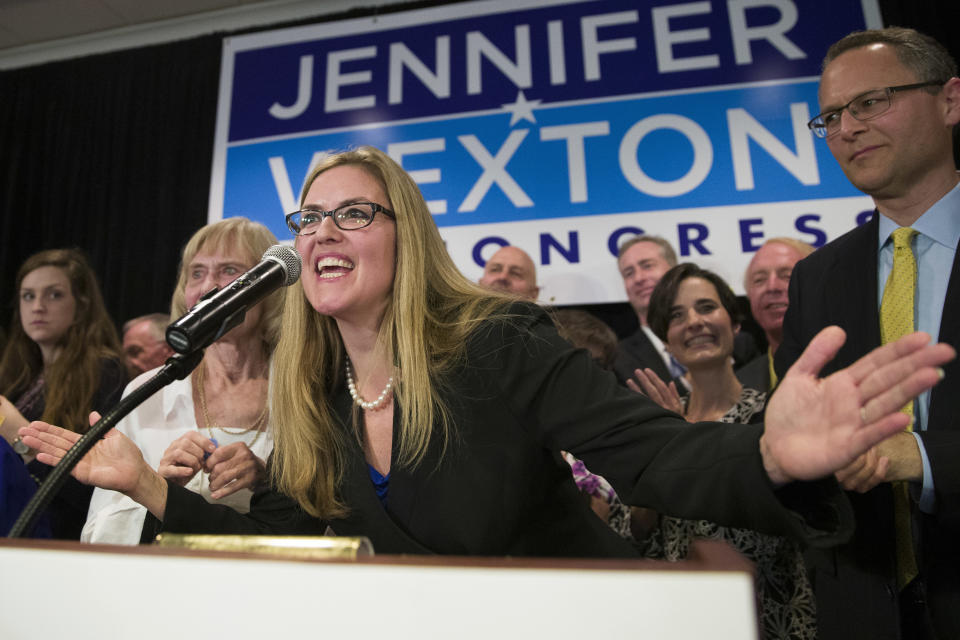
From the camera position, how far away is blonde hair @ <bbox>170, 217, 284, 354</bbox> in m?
2.10

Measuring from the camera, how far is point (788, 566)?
1.81 metres

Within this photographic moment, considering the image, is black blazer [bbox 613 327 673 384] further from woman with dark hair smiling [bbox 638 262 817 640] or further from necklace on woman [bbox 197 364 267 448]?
necklace on woman [bbox 197 364 267 448]

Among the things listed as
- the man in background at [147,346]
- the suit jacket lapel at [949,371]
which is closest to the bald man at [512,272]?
the man in background at [147,346]

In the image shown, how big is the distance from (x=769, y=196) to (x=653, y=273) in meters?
0.81

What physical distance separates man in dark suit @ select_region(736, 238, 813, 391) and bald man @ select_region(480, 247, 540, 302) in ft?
3.54

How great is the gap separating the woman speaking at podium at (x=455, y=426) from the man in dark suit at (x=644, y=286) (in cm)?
188

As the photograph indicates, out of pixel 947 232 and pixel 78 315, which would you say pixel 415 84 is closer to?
pixel 78 315

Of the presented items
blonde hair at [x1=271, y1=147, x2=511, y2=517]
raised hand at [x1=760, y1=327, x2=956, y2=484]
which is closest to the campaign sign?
blonde hair at [x1=271, y1=147, x2=511, y2=517]

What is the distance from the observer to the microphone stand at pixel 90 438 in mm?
892

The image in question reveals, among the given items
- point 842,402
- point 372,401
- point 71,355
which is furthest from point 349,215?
point 71,355

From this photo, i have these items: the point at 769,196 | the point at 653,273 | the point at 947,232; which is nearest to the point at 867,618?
the point at 947,232

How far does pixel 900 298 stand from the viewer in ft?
4.94

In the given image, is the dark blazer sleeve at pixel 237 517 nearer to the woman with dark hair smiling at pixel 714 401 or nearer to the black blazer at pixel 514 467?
the black blazer at pixel 514 467

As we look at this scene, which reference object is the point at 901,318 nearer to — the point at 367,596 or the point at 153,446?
the point at 367,596
